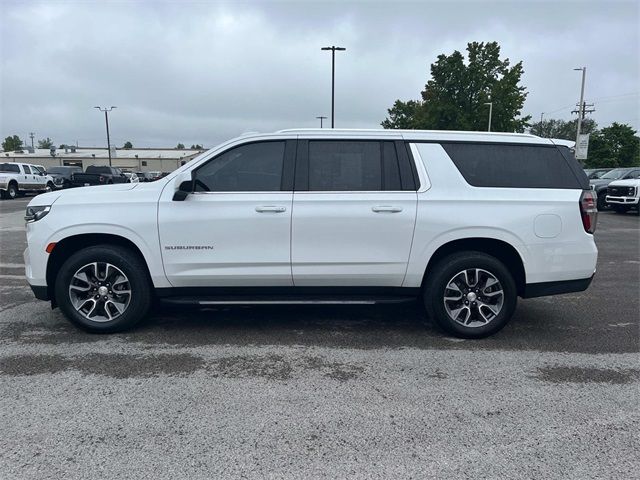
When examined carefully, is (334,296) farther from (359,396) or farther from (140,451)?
(140,451)

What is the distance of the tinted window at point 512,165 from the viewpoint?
4477 millimetres

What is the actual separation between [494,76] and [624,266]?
37.3 meters

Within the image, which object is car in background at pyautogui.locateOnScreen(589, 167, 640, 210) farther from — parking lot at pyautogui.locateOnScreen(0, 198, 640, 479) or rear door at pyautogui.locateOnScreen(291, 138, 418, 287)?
rear door at pyautogui.locateOnScreen(291, 138, 418, 287)

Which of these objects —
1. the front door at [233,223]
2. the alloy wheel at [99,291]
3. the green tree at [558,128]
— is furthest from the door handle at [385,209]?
the green tree at [558,128]

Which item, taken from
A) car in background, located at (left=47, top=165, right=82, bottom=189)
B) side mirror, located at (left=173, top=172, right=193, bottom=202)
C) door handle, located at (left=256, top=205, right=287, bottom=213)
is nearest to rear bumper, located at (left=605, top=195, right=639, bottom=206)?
door handle, located at (left=256, top=205, right=287, bottom=213)

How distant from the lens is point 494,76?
40875mm

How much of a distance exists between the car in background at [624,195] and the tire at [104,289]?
18.3 m

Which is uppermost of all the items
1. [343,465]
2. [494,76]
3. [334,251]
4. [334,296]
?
[494,76]

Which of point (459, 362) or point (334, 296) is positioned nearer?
point (459, 362)

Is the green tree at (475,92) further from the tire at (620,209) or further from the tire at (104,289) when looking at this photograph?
the tire at (104,289)

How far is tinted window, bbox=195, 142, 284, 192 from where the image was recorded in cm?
443

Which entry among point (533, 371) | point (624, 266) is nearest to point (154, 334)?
point (533, 371)

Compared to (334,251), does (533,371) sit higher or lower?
lower

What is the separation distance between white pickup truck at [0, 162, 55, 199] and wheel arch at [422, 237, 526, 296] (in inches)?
1012
